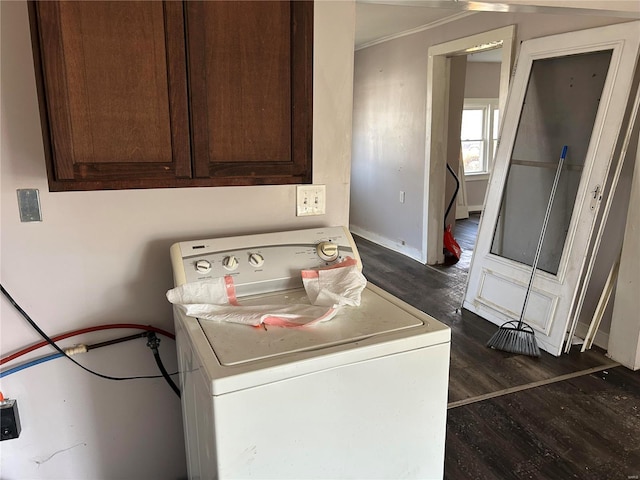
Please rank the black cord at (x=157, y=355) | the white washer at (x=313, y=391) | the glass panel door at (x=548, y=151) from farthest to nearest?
the glass panel door at (x=548, y=151) < the black cord at (x=157, y=355) < the white washer at (x=313, y=391)

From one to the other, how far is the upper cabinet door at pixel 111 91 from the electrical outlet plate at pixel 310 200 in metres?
0.57

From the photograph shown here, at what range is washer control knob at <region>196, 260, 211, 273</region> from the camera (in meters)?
1.54

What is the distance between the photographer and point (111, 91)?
1239 mm

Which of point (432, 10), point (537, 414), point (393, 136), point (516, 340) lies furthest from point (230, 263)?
point (393, 136)

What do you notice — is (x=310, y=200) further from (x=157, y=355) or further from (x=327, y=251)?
(x=157, y=355)

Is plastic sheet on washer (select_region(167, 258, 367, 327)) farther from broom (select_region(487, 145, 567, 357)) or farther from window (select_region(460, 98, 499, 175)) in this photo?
window (select_region(460, 98, 499, 175))

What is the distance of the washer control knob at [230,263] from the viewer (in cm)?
158

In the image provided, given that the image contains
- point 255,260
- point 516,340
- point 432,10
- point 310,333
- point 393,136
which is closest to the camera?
point 310,333

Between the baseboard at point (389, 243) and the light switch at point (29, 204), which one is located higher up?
the light switch at point (29, 204)

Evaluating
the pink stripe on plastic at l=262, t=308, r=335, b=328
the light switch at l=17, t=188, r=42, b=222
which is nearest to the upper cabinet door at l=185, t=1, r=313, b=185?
the pink stripe on plastic at l=262, t=308, r=335, b=328

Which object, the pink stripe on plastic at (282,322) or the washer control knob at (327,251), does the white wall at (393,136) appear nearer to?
the washer control knob at (327,251)

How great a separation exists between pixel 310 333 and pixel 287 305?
0.71 feet

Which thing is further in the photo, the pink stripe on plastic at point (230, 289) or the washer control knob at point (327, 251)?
the washer control knob at point (327, 251)

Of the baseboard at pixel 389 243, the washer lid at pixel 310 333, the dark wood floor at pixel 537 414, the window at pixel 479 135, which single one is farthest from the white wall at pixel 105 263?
the window at pixel 479 135
